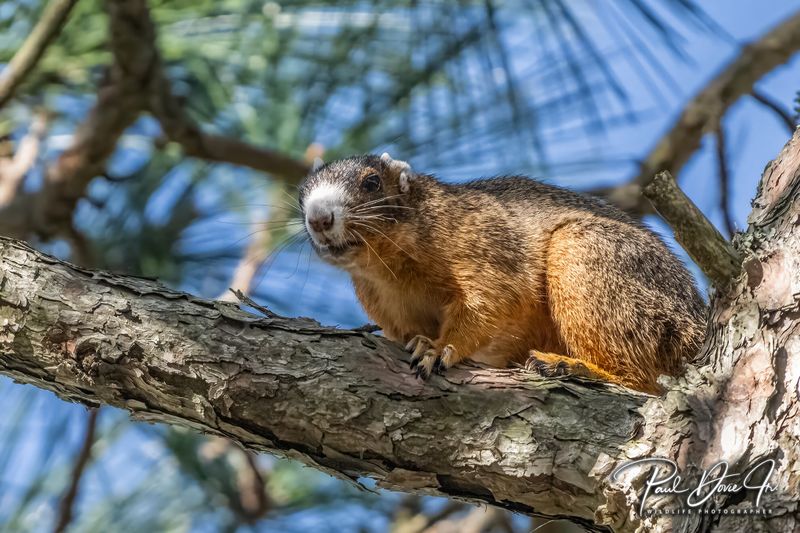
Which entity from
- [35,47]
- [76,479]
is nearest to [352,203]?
[35,47]

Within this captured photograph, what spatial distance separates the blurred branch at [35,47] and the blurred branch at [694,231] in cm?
243

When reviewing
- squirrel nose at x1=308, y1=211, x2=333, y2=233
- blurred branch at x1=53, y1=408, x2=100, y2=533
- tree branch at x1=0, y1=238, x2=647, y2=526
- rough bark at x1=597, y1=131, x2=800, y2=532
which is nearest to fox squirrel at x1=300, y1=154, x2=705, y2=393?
squirrel nose at x1=308, y1=211, x2=333, y2=233

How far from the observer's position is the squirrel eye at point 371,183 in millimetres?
3621

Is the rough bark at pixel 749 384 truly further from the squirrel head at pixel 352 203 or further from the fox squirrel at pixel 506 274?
the squirrel head at pixel 352 203

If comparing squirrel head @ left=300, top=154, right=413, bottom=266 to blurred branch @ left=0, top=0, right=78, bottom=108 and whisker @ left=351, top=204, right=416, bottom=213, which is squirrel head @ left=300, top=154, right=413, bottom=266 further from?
blurred branch @ left=0, top=0, right=78, bottom=108

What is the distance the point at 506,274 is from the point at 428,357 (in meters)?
0.65

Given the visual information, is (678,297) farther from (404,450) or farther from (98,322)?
(98,322)

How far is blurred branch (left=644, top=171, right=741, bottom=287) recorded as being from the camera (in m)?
2.22

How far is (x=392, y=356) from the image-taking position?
2.87 metres

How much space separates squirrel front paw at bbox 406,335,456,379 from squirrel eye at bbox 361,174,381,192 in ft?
2.57

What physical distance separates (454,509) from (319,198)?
2.00m

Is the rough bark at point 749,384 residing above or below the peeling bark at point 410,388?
above

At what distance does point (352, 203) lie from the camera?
11.5 ft

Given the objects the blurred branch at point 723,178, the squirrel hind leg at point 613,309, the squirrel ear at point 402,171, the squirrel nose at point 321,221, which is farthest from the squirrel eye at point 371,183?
the blurred branch at point 723,178
